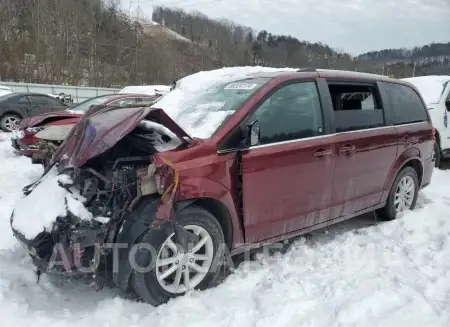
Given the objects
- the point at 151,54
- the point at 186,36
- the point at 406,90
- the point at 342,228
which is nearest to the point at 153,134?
the point at 342,228

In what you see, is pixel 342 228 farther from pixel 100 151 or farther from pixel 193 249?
pixel 100 151

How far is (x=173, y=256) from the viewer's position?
3.06m

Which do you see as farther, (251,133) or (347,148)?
(347,148)

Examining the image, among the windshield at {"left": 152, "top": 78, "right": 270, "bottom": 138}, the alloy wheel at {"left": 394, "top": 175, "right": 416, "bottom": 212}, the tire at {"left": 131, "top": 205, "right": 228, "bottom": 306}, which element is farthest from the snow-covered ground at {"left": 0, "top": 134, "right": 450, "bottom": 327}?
the windshield at {"left": 152, "top": 78, "right": 270, "bottom": 138}

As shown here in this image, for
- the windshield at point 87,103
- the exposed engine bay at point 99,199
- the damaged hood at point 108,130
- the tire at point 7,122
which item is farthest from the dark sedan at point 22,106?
the exposed engine bay at point 99,199

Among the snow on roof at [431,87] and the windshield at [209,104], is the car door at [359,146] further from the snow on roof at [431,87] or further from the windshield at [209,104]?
the snow on roof at [431,87]

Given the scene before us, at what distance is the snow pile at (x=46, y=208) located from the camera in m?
2.95

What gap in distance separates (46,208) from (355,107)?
3108 millimetres

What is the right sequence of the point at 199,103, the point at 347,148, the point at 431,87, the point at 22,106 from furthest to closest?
the point at 22,106, the point at 431,87, the point at 347,148, the point at 199,103

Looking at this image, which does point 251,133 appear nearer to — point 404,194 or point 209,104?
point 209,104

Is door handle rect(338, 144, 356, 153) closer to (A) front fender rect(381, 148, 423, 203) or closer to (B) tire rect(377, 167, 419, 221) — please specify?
(A) front fender rect(381, 148, 423, 203)

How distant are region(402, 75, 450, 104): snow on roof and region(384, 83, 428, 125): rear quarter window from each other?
11.2 ft

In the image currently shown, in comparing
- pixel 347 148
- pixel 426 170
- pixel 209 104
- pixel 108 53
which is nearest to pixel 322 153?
pixel 347 148

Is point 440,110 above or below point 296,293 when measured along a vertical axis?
above
